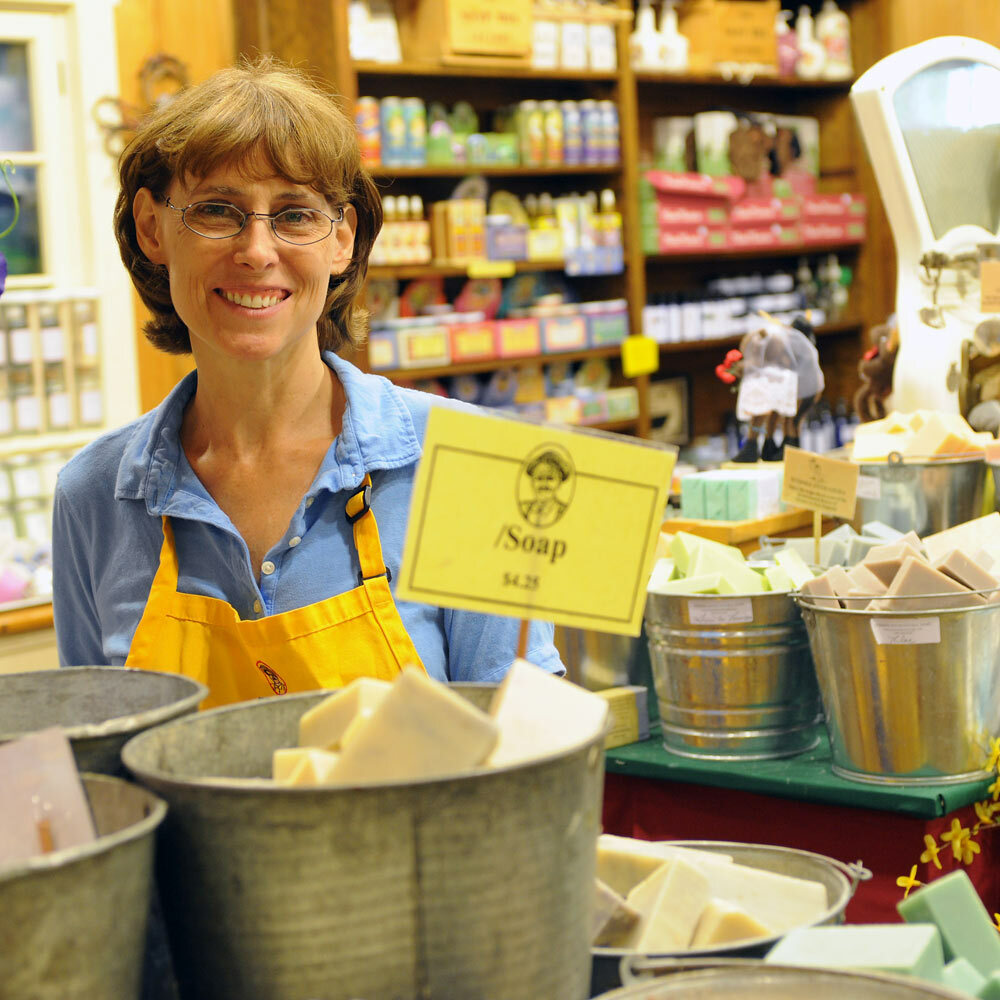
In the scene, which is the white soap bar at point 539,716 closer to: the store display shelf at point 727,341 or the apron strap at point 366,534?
the apron strap at point 366,534

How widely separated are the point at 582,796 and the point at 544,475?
221mm

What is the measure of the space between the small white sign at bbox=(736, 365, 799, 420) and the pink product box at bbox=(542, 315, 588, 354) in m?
2.25

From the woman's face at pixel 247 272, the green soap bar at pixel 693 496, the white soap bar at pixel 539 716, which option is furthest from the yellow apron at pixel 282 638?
the green soap bar at pixel 693 496

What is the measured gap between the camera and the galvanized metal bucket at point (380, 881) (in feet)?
2.41

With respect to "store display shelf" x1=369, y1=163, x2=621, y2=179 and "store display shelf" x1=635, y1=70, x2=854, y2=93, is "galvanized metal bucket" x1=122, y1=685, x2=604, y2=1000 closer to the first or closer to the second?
"store display shelf" x1=369, y1=163, x2=621, y2=179

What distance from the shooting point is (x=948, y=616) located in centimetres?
198

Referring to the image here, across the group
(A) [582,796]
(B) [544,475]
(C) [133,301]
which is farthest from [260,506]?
(C) [133,301]

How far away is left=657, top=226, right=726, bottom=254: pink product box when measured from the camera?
575cm

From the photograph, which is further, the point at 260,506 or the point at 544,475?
the point at 260,506

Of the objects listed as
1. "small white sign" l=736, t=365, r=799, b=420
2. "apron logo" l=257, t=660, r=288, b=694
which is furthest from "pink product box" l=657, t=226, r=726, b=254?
"apron logo" l=257, t=660, r=288, b=694

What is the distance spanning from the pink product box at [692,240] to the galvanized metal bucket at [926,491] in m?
3.12

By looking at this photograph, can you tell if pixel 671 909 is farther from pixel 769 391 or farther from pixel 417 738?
pixel 769 391

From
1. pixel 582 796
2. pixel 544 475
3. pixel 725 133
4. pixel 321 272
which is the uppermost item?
pixel 725 133

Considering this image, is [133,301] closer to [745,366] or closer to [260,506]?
[745,366]
